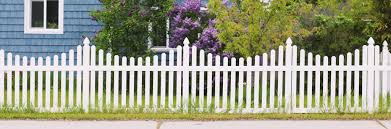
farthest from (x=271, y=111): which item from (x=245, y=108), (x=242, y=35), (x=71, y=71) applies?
(x=71, y=71)

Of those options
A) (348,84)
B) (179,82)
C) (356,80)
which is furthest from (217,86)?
(356,80)

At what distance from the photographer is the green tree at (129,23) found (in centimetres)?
1568

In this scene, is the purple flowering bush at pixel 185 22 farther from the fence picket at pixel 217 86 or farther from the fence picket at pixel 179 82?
the fence picket at pixel 217 86

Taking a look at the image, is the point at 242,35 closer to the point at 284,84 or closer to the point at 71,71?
the point at 284,84

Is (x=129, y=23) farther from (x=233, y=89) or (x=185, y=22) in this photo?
(x=233, y=89)

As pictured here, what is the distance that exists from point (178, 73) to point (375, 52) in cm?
293

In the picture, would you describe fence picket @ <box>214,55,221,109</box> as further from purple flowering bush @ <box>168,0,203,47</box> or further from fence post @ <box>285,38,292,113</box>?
purple flowering bush @ <box>168,0,203,47</box>

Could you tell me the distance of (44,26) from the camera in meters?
18.0

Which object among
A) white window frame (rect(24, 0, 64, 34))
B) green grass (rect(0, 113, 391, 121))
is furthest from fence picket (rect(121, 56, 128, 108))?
white window frame (rect(24, 0, 64, 34))

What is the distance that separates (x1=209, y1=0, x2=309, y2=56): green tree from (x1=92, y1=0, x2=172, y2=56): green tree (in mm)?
2840

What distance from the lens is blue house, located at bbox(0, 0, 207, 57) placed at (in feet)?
58.3
